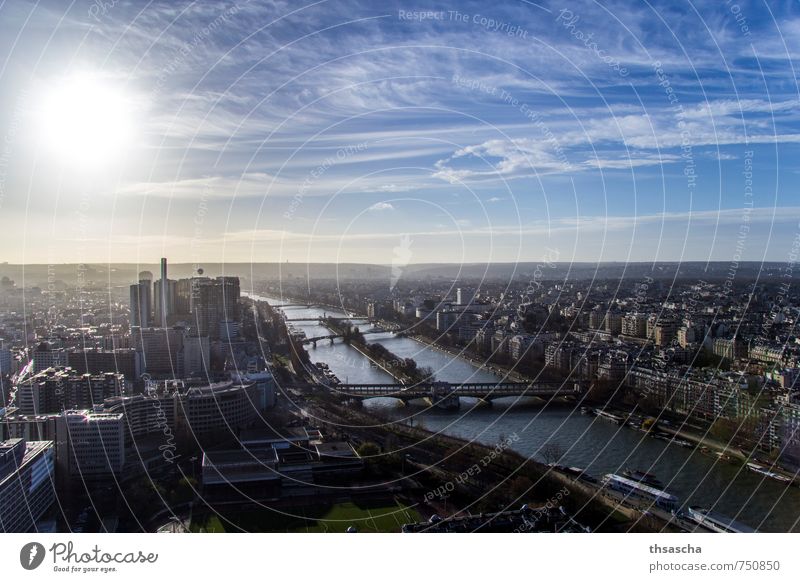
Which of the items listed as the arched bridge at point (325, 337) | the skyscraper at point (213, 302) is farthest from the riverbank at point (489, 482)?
the arched bridge at point (325, 337)

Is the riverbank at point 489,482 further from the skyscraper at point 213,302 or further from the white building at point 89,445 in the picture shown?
the skyscraper at point 213,302

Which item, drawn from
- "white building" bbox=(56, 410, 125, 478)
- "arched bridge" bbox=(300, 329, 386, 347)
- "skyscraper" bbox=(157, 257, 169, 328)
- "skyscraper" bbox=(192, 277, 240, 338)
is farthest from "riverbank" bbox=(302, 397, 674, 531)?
"arched bridge" bbox=(300, 329, 386, 347)

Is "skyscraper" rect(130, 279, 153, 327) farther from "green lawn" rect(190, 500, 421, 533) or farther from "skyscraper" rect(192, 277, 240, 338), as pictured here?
"green lawn" rect(190, 500, 421, 533)

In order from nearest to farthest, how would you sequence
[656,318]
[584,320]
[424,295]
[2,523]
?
[2,523] < [656,318] < [584,320] < [424,295]

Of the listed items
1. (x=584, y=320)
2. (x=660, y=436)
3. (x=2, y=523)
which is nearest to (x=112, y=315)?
(x=2, y=523)

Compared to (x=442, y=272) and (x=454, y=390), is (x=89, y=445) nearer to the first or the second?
(x=454, y=390)
